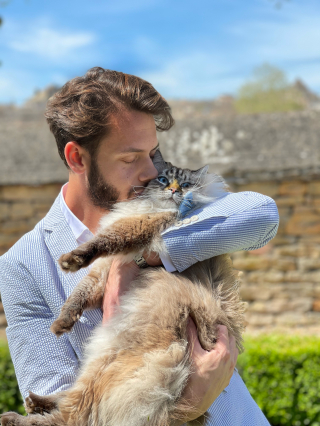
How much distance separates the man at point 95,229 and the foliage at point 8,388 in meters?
Result: 4.03

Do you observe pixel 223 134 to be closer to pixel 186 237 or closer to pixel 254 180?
pixel 254 180

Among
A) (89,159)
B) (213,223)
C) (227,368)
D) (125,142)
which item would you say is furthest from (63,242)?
(227,368)

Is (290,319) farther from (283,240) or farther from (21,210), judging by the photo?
(21,210)

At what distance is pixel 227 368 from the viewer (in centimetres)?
213

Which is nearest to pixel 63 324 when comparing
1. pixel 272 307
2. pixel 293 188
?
pixel 293 188

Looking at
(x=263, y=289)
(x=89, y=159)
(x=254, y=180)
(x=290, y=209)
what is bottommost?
(x=263, y=289)

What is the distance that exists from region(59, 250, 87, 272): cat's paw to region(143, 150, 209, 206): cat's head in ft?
2.40

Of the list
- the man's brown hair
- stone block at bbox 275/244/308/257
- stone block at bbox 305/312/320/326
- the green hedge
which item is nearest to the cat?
the man's brown hair

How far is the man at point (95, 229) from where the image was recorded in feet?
7.00

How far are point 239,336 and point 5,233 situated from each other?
676 cm

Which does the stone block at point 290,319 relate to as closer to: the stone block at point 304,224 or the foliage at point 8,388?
the stone block at point 304,224

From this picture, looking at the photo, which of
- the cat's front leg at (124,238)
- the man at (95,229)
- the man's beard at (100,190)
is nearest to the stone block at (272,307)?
the man at (95,229)

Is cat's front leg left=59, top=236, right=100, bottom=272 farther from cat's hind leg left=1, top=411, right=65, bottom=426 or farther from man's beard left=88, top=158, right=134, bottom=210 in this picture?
cat's hind leg left=1, top=411, right=65, bottom=426

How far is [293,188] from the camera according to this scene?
8.01 m
